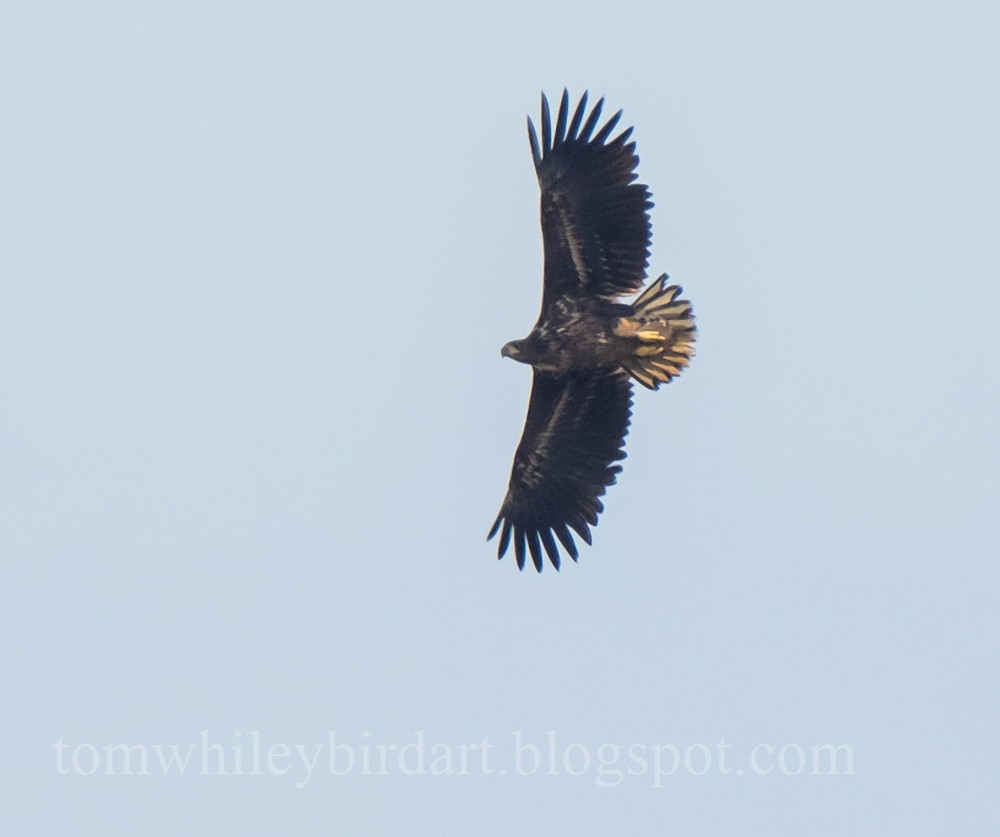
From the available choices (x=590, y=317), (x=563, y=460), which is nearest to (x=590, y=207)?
(x=590, y=317)

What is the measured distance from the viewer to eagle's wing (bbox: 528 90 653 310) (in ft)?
64.9

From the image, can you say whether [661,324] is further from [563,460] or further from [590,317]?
[563,460]

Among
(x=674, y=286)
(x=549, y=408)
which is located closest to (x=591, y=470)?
(x=549, y=408)

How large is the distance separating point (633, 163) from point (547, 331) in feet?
5.52

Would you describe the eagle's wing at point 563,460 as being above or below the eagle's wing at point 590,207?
below

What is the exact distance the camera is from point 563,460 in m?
21.1

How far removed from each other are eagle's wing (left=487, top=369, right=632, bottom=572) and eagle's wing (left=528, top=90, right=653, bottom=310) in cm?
99

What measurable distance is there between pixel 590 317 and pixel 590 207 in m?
0.97

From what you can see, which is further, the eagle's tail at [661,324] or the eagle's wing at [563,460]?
the eagle's wing at [563,460]

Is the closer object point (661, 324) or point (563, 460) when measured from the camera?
point (661, 324)

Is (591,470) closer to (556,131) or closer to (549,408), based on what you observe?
(549,408)

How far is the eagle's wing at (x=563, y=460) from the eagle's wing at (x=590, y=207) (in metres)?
0.99

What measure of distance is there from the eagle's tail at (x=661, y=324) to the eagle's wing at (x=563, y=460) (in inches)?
24.1

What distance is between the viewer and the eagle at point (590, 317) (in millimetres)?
19844
